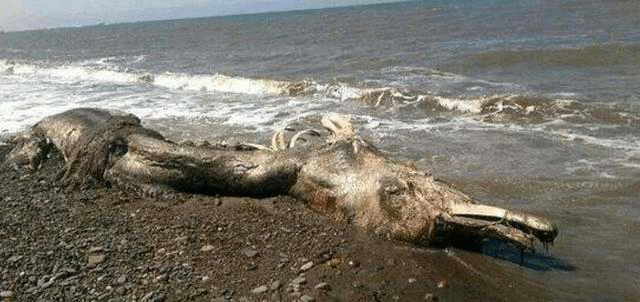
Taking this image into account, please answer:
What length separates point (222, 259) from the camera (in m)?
5.37

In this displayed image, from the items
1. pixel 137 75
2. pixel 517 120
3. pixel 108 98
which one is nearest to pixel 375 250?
pixel 517 120

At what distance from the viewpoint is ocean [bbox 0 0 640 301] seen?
5.72 metres

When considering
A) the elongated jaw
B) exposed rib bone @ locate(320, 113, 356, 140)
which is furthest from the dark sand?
exposed rib bone @ locate(320, 113, 356, 140)

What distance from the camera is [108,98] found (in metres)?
17.0

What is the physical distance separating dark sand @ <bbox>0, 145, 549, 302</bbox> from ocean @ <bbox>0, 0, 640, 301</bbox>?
34cm

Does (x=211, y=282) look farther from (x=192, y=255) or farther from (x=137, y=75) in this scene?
(x=137, y=75)

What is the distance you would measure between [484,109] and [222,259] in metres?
8.43

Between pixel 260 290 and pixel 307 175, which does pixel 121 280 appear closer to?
pixel 260 290

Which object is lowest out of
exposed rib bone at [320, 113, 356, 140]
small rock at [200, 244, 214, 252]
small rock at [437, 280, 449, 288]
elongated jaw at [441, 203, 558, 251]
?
small rock at [437, 280, 449, 288]

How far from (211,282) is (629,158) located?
20.3ft

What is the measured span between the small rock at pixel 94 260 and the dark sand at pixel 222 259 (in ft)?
0.06

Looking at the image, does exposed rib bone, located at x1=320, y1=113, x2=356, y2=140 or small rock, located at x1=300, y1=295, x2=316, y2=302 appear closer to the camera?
small rock, located at x1=300, y1=295, x2=316, y2=302

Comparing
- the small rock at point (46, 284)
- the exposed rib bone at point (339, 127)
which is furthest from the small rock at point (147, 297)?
the exposed rib bone at point (339, 127)

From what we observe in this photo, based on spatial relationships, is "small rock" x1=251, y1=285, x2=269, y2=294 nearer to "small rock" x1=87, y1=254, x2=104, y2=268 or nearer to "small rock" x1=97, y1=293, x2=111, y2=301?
"small rock" x1=97, y1=293, x2=111, y2=301
